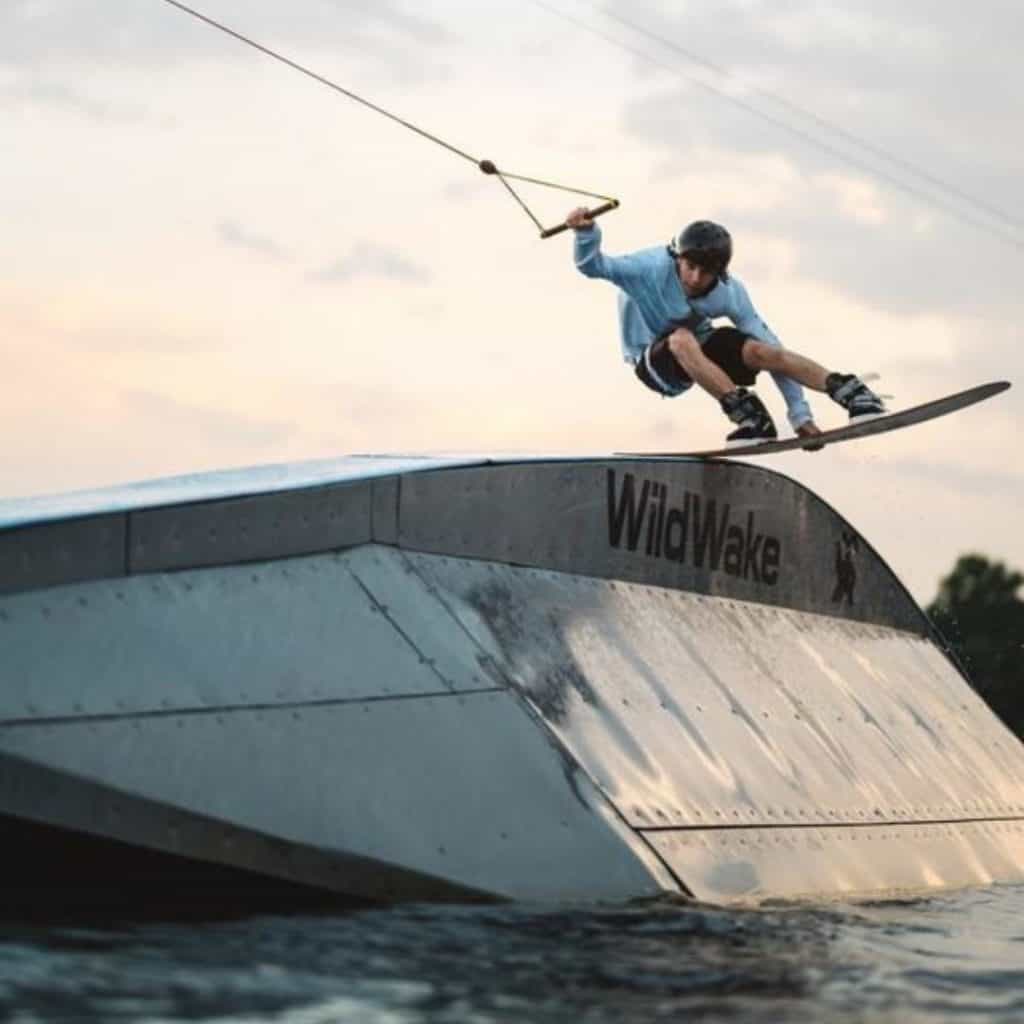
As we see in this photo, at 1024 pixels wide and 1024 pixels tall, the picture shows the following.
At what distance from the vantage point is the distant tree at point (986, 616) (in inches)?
4050

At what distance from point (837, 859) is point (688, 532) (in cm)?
303

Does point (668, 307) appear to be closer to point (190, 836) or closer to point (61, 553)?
point (61, 553)

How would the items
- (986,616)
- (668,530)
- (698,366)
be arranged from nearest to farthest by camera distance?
(668,530) → (698,366) → (986,616)

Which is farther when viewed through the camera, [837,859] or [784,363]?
[784,363]

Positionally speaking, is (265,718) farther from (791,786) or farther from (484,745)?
(791,786)

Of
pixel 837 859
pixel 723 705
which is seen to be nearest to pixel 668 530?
pixel 723 705

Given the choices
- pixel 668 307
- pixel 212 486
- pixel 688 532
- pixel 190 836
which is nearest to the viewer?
pixel 190 836

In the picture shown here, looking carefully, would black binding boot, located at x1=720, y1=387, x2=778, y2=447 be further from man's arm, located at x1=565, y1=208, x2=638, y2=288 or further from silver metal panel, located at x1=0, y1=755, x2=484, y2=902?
silver metal panel, located at x1=0, y1=755, x2=484, y2=902

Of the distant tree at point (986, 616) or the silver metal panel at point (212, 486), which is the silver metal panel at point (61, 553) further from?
the distant tree at point (986, 616)

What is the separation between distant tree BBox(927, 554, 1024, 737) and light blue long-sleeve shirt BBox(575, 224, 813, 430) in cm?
8695

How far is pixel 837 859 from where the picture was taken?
11547 millimetres

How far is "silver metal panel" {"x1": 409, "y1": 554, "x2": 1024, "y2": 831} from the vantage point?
35.3 ft

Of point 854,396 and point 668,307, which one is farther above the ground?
point 668,307

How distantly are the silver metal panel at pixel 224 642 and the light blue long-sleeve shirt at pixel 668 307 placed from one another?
5.14 m
